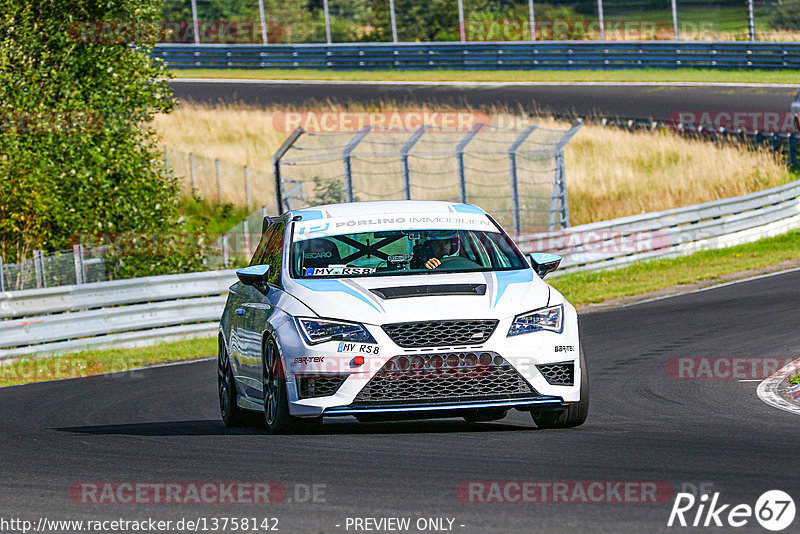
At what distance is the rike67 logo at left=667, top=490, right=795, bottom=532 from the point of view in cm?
590

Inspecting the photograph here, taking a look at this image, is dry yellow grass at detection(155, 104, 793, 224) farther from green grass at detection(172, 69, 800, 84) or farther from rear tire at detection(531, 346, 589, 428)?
rear tire at detection(531, 346, 589, 428)

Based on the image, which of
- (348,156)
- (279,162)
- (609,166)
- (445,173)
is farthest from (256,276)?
(609,166)

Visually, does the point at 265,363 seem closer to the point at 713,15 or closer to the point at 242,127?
the point at 242,127

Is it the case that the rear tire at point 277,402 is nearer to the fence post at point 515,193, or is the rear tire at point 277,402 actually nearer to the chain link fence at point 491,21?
the fence post at point 515,193

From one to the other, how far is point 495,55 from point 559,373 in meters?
39.6

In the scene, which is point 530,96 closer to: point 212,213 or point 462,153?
point 212,213

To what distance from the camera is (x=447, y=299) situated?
8.95 metres

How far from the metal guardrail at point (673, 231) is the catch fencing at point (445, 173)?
41.0 inches

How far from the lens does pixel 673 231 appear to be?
26.7 meters

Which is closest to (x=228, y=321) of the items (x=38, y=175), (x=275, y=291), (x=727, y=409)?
(x=275, y=291)

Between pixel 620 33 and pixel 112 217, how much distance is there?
27.2 metres

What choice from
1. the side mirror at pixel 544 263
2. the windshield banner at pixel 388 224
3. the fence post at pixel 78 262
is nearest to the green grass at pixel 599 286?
the fence post at pixel 78 262

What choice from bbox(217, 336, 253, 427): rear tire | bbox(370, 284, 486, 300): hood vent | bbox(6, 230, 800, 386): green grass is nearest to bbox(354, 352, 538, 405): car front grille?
bbox(370, 284, 486, 300): hood vent

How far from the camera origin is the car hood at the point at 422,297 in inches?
349
